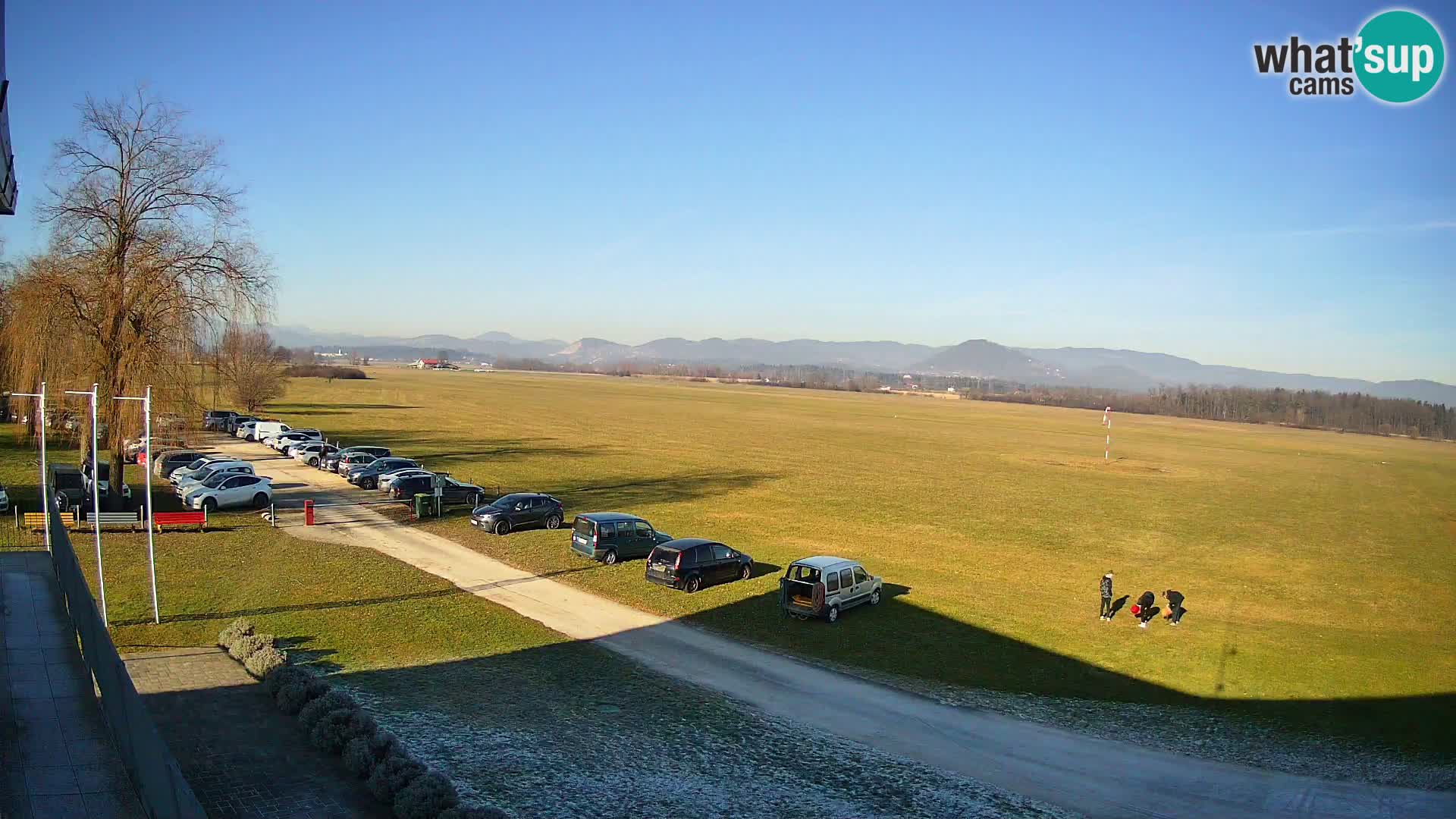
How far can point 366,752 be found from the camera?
41.0 feet

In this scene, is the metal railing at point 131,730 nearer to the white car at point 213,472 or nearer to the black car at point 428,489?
the black car at point 428,489

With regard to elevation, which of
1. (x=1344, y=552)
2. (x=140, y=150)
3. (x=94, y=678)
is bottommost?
(x=1344, y=552)

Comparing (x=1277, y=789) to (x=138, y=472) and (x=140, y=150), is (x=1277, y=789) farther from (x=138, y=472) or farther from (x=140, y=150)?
(x=138, y=472)

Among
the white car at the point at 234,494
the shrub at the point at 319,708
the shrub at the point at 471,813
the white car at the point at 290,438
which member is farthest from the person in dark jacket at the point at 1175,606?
the white car at the point at 290,438

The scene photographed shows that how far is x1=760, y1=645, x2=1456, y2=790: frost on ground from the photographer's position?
15.4 meters

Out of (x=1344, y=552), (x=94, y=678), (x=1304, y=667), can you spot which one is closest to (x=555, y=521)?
(x=94, y=678)

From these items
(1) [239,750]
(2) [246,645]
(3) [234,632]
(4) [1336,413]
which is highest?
(4) [1336,413]

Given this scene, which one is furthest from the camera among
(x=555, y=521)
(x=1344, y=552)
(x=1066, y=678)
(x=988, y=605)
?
(x=1344, y=552)

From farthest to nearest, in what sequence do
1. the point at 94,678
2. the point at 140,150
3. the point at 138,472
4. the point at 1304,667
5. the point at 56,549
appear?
the point at 138,472 < the point at 140,150 < the point at 1304,667 < the point at 56,549 < the point at 94,678

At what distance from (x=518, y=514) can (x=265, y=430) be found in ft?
115

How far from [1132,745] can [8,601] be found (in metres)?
21.0

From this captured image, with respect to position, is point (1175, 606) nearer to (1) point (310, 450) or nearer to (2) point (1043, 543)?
(2) point (1043, 543)

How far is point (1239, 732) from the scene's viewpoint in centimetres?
1698

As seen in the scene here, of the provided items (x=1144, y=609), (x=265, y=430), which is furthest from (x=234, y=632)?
(x=265, y=430)
